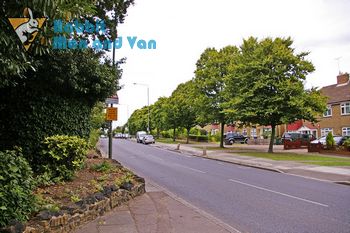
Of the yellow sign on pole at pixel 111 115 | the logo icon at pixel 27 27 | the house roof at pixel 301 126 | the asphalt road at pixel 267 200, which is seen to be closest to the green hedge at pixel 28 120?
the asphalt road at pixel 267 200

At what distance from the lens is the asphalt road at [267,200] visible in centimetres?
756

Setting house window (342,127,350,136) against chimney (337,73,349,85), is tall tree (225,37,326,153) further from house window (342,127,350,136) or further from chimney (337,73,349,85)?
chimney (337,73,349,85)

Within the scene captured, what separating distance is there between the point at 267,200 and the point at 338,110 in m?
41.1

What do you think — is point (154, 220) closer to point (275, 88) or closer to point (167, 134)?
point (275, 88)

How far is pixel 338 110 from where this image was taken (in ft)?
152

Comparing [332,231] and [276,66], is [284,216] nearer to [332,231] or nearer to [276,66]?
[332,231]

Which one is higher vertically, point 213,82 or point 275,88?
point 213,82

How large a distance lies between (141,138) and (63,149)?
48.0 metres

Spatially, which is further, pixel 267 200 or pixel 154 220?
pixel 267 200

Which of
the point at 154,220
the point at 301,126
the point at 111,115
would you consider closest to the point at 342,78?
the point at 301,126

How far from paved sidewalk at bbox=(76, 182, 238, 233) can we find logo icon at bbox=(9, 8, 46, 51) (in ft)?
11.1

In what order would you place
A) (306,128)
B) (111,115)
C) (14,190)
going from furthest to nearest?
(306,128)
(111,115)
(14,190)

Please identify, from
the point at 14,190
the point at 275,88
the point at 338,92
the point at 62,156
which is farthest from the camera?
the point at 338,92

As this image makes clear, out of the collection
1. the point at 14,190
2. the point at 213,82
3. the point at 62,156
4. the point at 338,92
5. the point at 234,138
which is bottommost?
the point at 14,190
